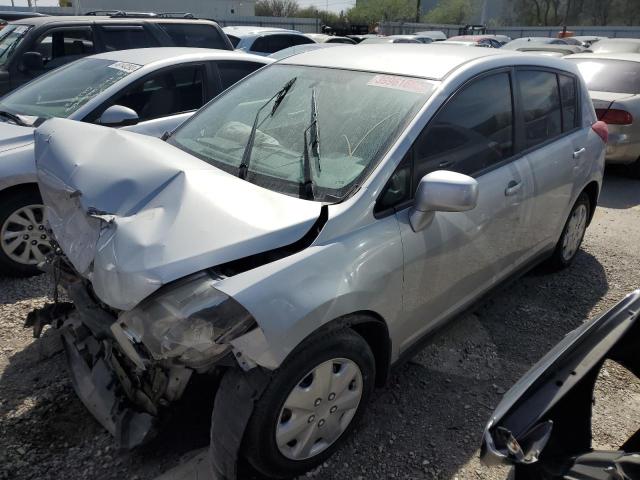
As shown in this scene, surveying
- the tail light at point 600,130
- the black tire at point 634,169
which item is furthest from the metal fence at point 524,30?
the tail light at point 600,130

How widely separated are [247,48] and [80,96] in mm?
7863

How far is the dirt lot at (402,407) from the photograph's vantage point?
96.2 inches

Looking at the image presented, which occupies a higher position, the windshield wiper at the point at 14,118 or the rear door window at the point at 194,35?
the rear door window at the point at 194,35

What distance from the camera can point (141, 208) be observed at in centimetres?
219

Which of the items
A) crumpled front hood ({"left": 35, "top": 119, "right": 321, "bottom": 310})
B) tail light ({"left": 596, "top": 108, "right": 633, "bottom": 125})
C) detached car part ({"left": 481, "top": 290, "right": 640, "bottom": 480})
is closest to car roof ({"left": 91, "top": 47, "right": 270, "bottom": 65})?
crumpled front hood ({"left": 35, "top": 119, "right": 321, "bottom": 310})

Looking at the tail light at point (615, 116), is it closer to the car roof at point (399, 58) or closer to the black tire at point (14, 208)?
the car roof at point (399, 58)

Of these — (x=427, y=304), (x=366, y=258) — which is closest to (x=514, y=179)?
(x=427, y=304)

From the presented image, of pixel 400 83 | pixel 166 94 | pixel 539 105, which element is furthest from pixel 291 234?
pixel 166 94

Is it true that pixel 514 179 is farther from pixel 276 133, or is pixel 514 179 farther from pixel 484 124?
pixel 276 133

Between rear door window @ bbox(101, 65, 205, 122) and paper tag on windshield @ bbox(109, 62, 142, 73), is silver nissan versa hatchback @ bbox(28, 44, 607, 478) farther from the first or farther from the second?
paper tag on windshield @ bbox(109, 62, 142, 73)

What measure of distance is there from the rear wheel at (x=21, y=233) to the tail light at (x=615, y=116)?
21.3ft

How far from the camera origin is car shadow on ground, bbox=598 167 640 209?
6.38 metres

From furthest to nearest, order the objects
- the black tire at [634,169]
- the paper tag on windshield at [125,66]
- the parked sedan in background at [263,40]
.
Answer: the parked sedan in background at [263,40] < the black tire at [634,169] < the paper tag on windshield at [125,66]

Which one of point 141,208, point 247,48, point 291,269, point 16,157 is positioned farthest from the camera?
point 247,48
